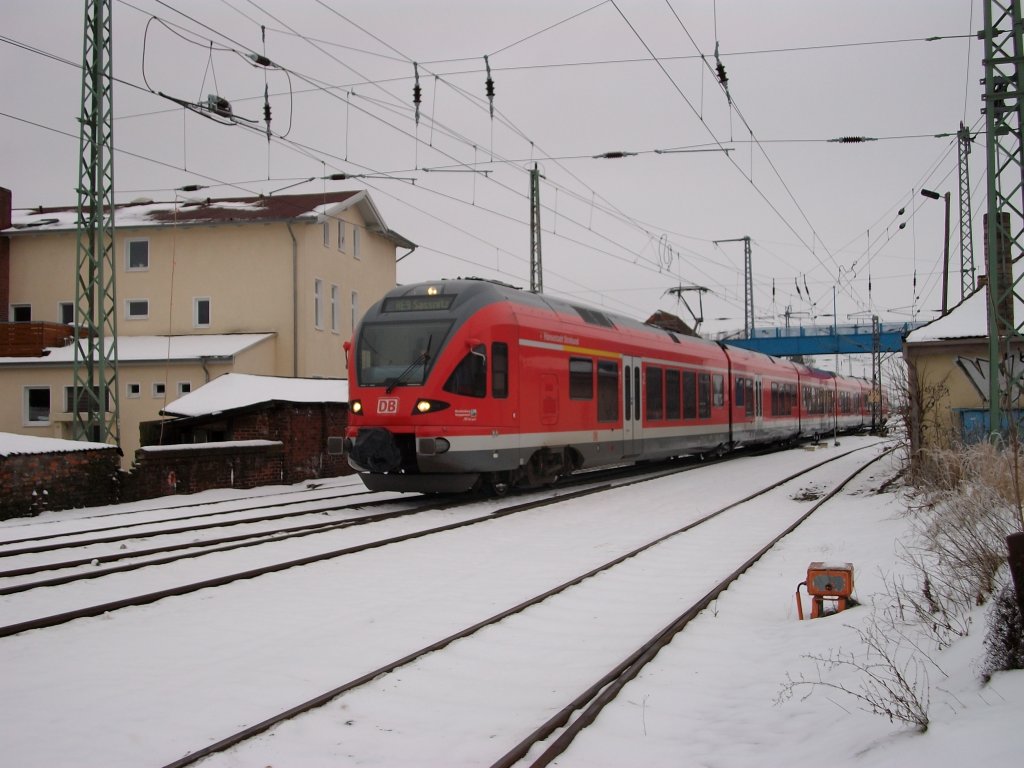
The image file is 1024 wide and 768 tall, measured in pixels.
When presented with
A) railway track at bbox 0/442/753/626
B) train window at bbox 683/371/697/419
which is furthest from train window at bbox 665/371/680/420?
railway track at bbox 0/442/753/626

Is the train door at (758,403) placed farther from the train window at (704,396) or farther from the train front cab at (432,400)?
the train front cab at (432,400)

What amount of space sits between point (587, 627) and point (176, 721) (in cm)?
307

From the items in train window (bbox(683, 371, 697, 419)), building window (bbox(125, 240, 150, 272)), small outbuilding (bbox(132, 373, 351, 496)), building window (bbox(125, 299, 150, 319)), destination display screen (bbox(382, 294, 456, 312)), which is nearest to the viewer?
destination display screen (bbox(382, 294, 456, 312))

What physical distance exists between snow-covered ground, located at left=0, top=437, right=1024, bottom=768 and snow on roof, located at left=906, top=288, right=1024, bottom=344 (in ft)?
27.9

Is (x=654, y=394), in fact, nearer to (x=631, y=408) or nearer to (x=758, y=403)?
(x=631, y=408)

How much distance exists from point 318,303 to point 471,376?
20.0m

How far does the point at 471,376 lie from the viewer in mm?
13578

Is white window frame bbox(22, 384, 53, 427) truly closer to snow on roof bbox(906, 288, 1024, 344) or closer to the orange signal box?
snow on roof bbox(906, 288, 1024, 344)

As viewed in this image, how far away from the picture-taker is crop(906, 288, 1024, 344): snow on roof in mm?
16828

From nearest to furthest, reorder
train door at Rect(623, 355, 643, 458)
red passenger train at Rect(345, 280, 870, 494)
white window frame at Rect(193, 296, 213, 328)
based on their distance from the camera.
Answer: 1. red passenger train at Rect(345, 280, 870, 494)
2. train door at Rect(623, 355, 643, 458)
3. white window frame at Rect(193, 296, 213, 328)

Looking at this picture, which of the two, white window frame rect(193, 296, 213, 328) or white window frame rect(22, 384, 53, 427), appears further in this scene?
white window frame rect(193, 296, 213, 328)

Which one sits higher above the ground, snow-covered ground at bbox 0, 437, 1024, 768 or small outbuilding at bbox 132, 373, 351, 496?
small outbuilding at bbox 132, 373, 351, 496

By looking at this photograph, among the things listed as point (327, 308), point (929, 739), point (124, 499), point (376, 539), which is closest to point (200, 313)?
point (327, 308)

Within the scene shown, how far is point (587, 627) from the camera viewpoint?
6.99 m
